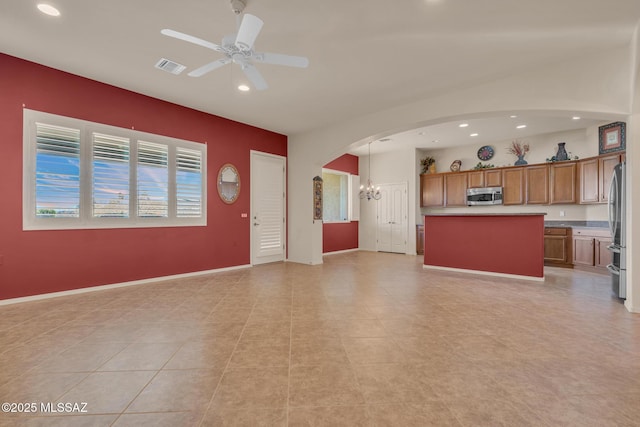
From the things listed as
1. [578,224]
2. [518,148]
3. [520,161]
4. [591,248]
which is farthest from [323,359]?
[518,148]

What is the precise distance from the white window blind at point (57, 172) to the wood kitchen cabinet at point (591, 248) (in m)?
8.83

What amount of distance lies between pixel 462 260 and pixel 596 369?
3.67 meters

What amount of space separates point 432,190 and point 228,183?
19.0ft

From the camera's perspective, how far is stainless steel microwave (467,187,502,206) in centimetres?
733

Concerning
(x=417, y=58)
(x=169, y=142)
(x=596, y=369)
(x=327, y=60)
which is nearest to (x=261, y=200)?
(x=169, y=142)

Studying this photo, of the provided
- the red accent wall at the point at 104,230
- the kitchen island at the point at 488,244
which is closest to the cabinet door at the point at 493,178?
the kitchen island at the point at 488,244

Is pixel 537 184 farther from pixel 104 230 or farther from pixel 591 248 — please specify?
pixel 104 230

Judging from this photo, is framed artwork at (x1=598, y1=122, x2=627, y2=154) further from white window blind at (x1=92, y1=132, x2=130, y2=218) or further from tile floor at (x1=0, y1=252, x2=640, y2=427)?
white window blind at (x1=92, y1=132, x2=130, y2=218)

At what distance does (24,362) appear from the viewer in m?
2.12

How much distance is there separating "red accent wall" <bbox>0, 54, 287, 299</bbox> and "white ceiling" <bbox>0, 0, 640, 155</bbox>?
290mm

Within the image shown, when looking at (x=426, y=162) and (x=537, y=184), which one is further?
(x=426, y=162)

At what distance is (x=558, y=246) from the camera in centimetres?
623

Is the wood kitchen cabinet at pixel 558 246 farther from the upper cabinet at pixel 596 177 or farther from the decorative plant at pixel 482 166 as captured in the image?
the decorative plant at pixel 482 166

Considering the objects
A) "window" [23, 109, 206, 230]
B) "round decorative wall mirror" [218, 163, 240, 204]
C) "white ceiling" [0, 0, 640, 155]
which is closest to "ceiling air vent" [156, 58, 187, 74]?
"white ceiling" [0, 0, 640, 155]
